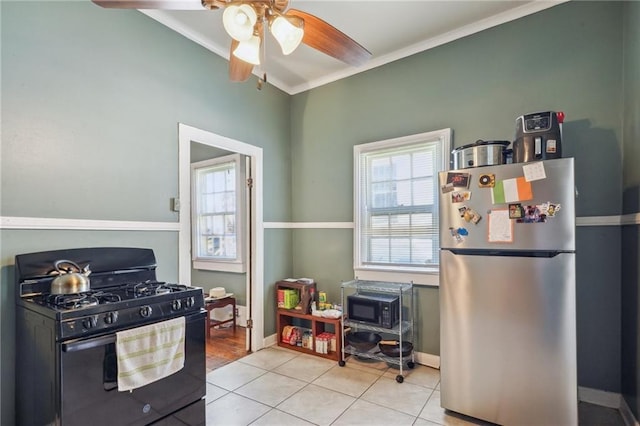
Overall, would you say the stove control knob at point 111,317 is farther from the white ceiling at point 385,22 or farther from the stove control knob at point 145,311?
the white ceiling at point 385,22

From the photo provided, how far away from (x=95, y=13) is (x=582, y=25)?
11.1 ft

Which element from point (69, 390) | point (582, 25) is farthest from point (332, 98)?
point (69, 390)

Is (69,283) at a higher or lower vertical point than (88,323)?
higher

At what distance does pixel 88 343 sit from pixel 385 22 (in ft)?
9.68

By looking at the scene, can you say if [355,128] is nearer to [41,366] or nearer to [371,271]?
[371,271]

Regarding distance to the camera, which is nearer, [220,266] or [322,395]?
[322,395]

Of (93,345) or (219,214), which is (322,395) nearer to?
(93,345)

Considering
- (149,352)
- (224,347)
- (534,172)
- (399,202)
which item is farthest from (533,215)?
(224,347)

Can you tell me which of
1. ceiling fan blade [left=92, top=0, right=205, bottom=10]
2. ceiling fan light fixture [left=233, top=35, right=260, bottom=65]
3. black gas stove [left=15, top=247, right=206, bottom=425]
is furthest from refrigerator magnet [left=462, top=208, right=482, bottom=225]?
ceiling fan blade [left=92, top=0, right=205, bottom=10]

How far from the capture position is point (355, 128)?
11.2 feet

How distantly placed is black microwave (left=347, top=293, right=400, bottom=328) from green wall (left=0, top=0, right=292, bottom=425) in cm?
156

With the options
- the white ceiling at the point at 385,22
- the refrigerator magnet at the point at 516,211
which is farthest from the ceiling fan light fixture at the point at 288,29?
the refrigerator magnet at the point at 516,211

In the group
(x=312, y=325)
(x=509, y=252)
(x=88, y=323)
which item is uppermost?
(x=509, y=252)

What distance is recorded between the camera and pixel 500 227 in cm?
199
